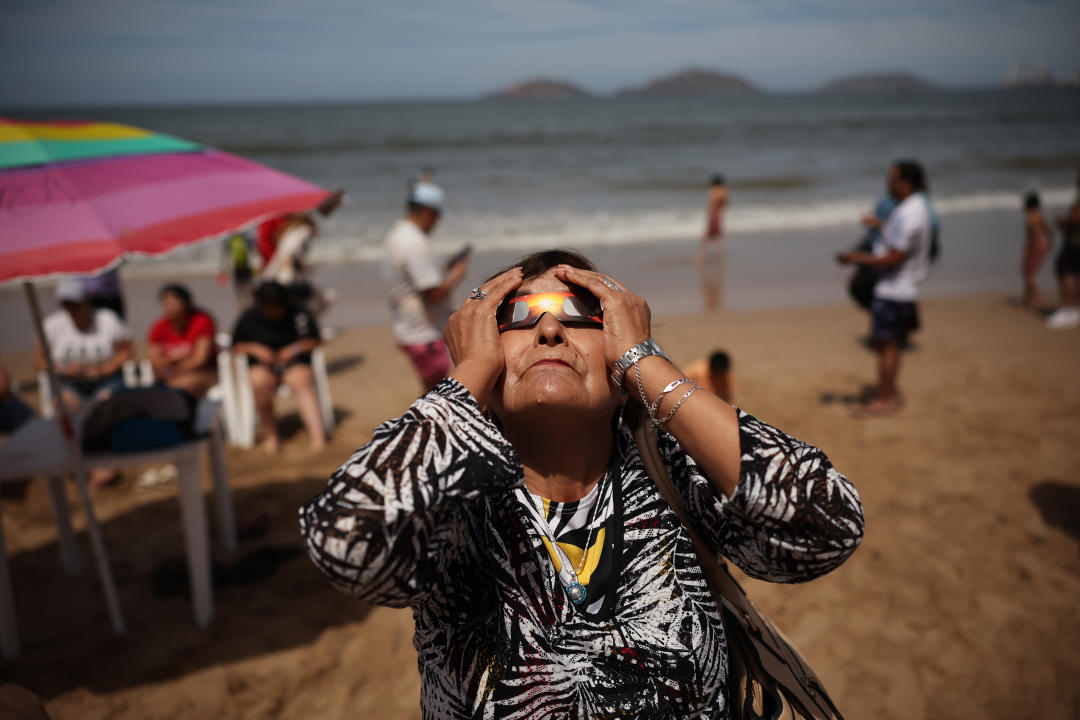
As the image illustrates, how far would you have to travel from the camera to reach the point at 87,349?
5500 mm

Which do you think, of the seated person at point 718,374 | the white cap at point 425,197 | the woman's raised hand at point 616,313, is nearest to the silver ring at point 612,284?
the woman's raised hand at point 616,313

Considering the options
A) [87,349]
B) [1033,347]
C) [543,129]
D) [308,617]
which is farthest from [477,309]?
[543,129]

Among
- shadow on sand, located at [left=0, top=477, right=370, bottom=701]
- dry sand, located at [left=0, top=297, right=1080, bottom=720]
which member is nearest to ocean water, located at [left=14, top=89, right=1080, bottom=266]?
dry sand, located at [left=0, top=297, right=1080, bottom=720]

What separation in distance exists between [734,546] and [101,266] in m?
2.42

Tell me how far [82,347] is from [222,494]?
2.20 m

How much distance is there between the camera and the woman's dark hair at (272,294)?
581 cm

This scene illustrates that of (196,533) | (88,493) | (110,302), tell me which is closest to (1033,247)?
(196,533)

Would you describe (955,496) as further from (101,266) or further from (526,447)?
(101,266)

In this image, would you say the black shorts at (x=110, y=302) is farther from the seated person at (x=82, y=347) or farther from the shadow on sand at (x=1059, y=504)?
the shadow on sand at (x=1059, y=504)

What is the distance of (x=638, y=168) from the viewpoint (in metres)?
28.1

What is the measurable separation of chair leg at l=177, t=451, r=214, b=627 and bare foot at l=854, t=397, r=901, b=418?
5271 millimetres

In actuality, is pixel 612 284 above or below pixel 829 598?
above

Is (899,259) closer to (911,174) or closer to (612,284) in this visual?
(911,174)

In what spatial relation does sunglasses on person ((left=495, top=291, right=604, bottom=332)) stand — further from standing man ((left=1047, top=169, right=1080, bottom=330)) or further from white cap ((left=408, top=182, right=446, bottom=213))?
standing man ((left=1047, top=169, right=1080, bottom=330))
